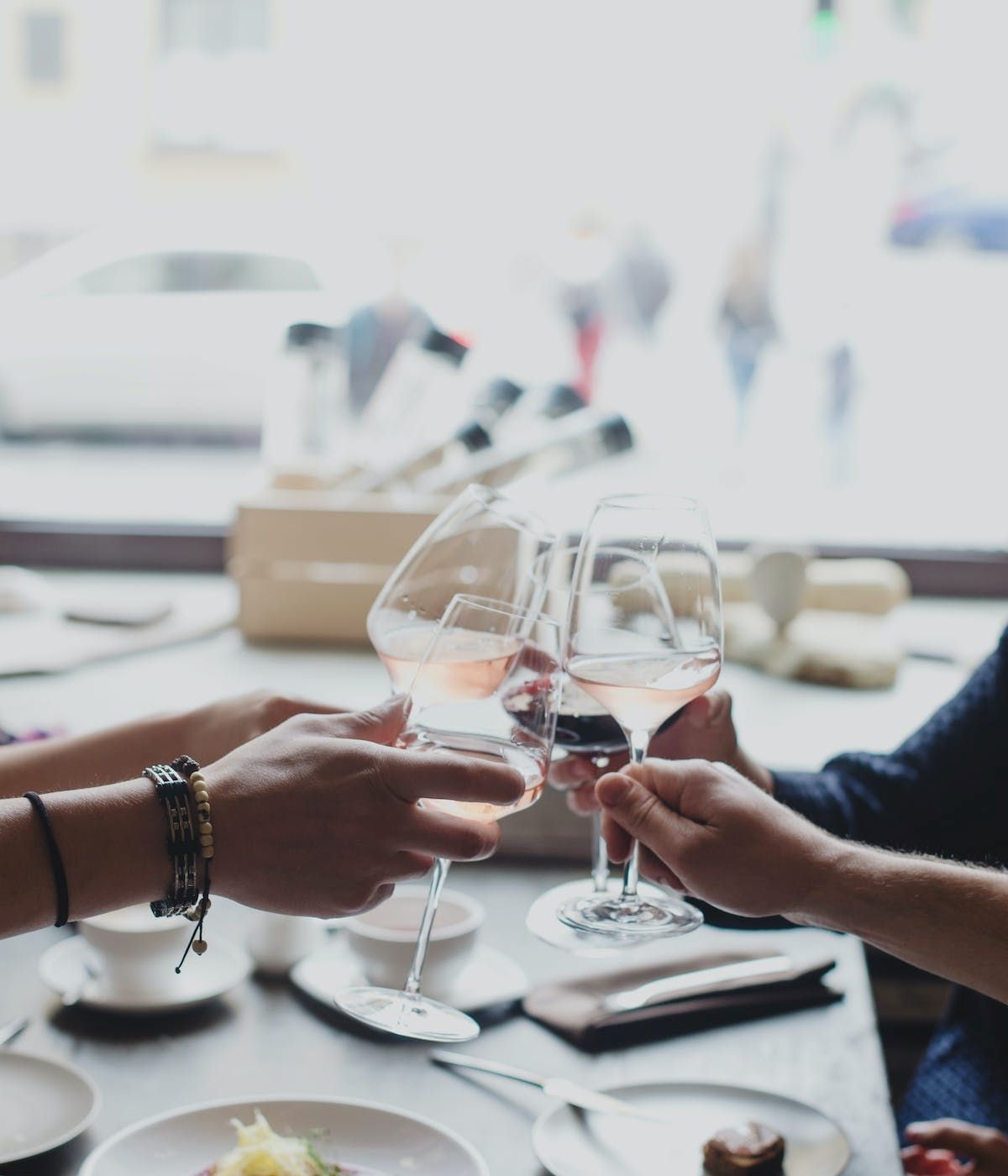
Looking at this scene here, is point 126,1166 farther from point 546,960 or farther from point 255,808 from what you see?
point 546,960

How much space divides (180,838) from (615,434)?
4.35 feet

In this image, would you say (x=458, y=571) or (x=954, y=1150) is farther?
(x=954, y=1150)

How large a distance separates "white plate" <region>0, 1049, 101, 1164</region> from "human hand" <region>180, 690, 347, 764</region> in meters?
0.26

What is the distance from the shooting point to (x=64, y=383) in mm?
2896

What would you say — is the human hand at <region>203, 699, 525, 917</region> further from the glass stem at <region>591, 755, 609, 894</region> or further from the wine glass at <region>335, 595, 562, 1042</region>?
the glass stem at <region>591, 755, 609, 894</region>

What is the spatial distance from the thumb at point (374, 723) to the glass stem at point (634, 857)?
19 centimetres

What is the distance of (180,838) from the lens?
87 centimetres

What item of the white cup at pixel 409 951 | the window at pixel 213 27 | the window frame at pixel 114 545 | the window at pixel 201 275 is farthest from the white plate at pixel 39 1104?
the window at pixel 213 27

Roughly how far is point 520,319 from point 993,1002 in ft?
5.36

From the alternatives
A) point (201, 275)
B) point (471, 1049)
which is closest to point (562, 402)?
point (201, 275)

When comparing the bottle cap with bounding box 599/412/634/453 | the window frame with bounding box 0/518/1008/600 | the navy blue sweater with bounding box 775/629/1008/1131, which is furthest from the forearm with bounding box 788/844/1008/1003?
the window frame with bounding box 0/518/1008/600

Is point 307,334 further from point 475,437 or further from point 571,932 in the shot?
point 571,932

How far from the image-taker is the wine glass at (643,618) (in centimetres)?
100

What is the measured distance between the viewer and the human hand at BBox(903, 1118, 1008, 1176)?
1.25 meters
